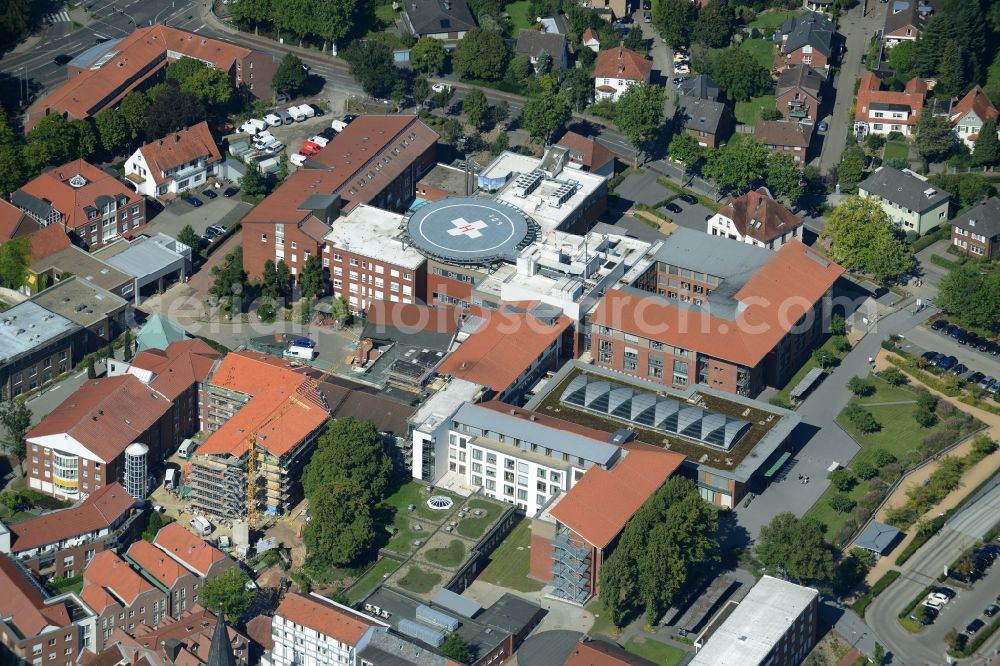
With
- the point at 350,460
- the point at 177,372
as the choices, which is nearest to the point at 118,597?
the point at 350,460

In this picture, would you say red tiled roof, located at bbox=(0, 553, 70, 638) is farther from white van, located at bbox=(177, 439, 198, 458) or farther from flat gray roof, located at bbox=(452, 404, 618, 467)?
flat gray roof, located at bbox=(452, 404, 618, 467)

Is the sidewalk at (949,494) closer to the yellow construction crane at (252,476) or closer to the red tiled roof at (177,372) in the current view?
the yellow construction crane at (252,476)

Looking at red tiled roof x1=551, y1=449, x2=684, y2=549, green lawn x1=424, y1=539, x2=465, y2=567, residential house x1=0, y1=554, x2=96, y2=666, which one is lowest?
residential house x1=0, y1=554, x2=96, y2=666

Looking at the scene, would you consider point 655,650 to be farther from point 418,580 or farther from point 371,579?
point 371,579

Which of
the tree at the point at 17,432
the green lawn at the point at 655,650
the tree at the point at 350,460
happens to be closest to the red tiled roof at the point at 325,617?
the tree at the point at 350,460

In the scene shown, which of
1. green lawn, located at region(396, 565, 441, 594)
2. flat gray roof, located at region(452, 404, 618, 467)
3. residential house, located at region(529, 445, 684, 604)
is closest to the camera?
green lawn, located at region(396, 565, 441, 594)

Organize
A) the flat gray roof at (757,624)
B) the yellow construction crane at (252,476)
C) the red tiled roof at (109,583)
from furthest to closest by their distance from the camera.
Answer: the yellow construction crane at (252,476) < the red tiled roof at (109,583) < the flat gray roof at (757,624)

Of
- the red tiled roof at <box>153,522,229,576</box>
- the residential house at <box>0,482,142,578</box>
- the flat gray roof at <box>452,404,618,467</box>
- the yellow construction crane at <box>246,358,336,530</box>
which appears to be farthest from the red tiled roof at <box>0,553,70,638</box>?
the flat gray roof at <box>452,404,618,467</box>
